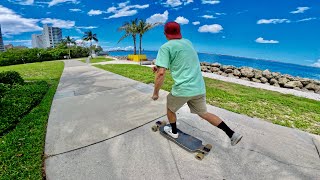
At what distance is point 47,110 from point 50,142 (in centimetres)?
187

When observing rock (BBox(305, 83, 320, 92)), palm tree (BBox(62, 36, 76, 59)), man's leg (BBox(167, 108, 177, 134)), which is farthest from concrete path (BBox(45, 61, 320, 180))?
palm tree (BBox(62, 36, 76, 59))

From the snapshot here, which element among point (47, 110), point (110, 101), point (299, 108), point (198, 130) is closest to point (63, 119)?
point (47, 110)

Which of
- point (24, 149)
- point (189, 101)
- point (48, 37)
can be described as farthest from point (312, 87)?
point (48, 37)

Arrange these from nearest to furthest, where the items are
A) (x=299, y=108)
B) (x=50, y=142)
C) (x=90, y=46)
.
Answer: (x=50, y=142) → (x=299, y=108) → (x=90, y=46)

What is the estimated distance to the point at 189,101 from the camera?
110 inches

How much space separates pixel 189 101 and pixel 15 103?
4.82m

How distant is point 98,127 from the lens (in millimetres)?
3680

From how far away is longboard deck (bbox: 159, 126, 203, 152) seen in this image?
113 inches

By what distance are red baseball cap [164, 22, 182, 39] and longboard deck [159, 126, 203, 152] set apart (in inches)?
64.1

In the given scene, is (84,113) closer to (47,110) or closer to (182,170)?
(47,110)

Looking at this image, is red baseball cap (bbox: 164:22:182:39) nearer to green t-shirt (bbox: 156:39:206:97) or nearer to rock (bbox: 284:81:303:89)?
green t-shirt (bbox: 156:39:206:97)

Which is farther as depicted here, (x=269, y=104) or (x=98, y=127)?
(x=269, y=104)

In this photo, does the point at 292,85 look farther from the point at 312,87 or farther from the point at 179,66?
the point at 179,66

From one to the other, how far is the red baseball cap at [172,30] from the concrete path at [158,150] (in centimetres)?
169
